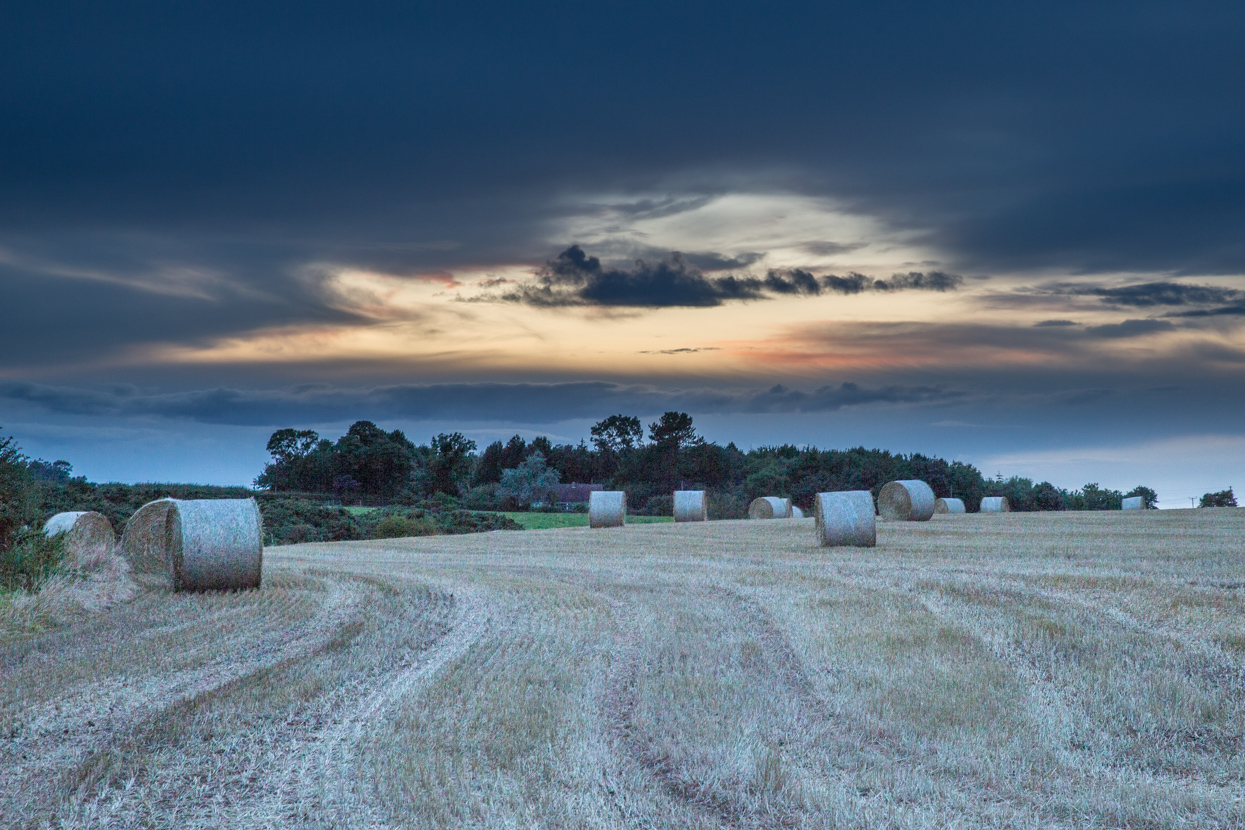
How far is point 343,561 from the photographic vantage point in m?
20.1

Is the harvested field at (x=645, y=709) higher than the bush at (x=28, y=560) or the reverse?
the reverse

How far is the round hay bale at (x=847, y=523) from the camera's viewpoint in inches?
823

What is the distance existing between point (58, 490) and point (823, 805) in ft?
125

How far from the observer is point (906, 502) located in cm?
3016

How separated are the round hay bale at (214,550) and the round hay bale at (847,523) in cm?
1226

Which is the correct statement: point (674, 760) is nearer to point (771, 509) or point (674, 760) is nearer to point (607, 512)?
point (607, 512)

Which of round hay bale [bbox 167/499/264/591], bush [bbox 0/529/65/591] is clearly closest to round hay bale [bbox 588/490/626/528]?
round hay bale [bbox 167/499/264/591]

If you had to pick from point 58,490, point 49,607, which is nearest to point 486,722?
point 49,607

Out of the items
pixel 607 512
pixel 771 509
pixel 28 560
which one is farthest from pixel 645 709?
pixel 771 509

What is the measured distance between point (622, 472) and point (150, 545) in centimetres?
7016

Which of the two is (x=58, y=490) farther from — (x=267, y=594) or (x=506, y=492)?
(x=506, y=492)

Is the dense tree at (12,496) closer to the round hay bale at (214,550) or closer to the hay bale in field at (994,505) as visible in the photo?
the round hay bale at (214,550)

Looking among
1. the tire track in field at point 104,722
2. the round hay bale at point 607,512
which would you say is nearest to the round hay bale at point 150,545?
the tire track in field at point 104,722

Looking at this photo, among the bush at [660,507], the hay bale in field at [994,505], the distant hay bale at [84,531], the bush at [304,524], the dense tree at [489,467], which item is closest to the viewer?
the distant hay bale at [84,531]
